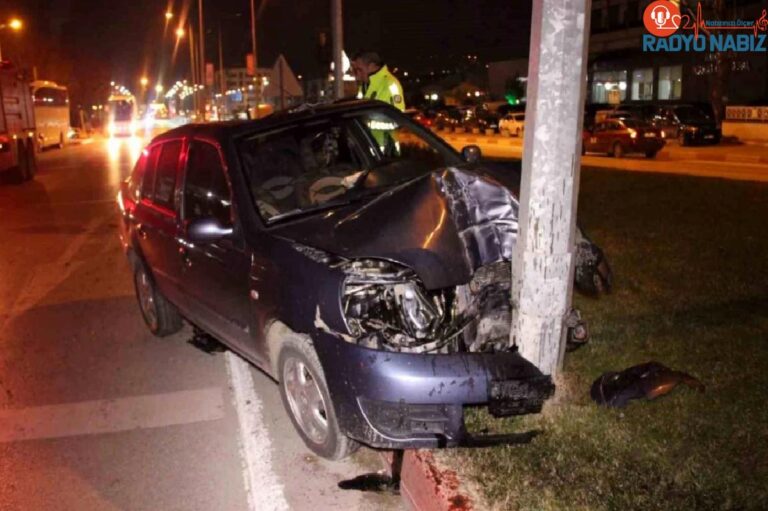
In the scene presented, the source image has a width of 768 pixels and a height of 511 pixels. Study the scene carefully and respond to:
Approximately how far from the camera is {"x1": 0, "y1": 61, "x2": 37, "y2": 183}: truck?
70.0 ft

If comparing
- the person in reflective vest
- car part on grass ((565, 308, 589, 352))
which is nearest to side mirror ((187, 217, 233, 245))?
car part on grass ((565, 308, 589, 352))

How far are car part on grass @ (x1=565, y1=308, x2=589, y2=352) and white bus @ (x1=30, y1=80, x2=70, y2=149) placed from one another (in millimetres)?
34684

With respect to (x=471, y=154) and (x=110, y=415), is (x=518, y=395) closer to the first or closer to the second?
(x=471, y=154)

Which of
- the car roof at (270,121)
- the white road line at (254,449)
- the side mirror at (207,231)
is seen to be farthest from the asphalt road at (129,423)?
the car roof at (270,121)

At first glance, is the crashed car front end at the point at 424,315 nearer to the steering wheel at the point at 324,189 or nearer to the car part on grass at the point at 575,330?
the car part on grass at the point at 575,330

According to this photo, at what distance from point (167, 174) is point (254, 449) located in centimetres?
255

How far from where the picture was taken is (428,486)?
370cm

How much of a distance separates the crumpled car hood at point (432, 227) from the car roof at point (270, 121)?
3.15ft

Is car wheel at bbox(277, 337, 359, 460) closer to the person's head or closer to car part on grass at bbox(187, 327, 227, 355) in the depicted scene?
car part on grass at bbox(187, 327, 227, 355)

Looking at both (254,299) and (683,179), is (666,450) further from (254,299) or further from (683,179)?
(683,179)

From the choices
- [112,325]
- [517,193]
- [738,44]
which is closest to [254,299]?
[517,193]

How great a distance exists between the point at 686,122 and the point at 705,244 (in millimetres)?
22048

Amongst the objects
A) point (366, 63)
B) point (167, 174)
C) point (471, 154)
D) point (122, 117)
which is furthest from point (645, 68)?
point (167, 174)

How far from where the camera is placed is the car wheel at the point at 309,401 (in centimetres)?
402
